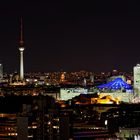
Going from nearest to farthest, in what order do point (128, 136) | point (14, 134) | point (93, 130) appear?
1. point (14, 134)
2. point (128, 136)
3. point (93, 130)

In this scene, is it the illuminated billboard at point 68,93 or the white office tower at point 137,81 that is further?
the illuminated billboard at point 68,93

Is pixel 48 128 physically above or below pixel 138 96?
below

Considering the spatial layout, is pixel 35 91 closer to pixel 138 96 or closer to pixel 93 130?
pixel 138 96

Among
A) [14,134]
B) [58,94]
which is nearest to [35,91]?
[58,94]

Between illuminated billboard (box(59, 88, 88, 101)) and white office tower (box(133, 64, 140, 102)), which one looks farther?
illuminated billboard (box(59, 88, 88, 101))

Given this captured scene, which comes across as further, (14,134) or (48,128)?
(14,134)

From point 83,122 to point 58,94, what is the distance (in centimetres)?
2425

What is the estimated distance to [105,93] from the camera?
2143 inches

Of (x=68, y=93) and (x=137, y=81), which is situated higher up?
(x=137, y=81)

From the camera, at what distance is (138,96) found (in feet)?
167

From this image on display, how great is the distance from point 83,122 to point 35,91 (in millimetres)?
27478

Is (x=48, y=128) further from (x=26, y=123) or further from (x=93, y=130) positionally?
(x=93, y=130)

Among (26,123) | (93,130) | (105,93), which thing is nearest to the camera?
(26,123)

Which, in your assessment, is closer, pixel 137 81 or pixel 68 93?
pixel 137 81
